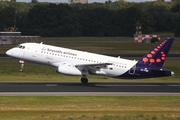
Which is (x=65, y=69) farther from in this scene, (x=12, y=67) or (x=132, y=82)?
(x=12, y=67)

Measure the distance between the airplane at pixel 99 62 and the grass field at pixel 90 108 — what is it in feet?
30.4

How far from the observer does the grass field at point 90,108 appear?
3202 cm

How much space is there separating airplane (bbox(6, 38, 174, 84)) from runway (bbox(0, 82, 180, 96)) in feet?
3.69

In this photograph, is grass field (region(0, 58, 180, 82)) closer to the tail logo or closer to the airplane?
the airplane

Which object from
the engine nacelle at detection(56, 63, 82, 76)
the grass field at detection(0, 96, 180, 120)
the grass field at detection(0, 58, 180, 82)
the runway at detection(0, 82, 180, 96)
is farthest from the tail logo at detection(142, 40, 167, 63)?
the grass field at detection(0, 96, 180, 120)

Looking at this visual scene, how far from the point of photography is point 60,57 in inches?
2078

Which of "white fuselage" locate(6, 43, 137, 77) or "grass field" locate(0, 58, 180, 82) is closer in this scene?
"white fuselage" locate(6, 43, 137, 77)

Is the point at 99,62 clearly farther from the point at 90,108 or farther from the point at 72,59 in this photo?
the point at 90,108

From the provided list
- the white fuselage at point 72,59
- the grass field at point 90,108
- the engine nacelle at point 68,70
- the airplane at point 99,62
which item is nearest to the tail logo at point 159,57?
the airplane at point 99,62

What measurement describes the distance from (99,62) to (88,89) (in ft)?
16.8

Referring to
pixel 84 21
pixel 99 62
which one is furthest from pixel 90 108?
pixel 84 21

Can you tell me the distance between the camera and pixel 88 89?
48094 millimetres

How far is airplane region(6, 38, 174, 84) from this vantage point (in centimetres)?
5159

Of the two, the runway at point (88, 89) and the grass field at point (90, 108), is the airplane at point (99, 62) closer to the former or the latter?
the runway at point (88, 89)
